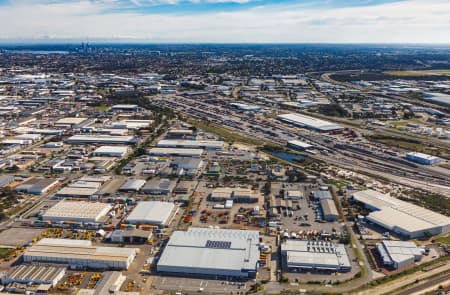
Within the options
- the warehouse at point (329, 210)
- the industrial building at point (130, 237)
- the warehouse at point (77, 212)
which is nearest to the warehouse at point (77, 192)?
the warehouse at point (77, 212)

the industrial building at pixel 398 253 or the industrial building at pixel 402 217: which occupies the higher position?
the industrial building at pixel 402 217

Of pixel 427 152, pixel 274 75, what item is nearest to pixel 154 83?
pixel 274 75

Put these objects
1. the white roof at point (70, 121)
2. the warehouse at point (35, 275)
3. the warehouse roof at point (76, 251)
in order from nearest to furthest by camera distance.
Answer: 1. the warehouse at point (35, 275)
2. the warehouse roof at point (76, 251)
3. the white roof at point (70, 121)

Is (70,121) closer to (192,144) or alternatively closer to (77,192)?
(192,144)

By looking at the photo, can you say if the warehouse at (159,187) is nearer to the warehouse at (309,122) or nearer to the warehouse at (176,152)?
the warehouse at (176,152)

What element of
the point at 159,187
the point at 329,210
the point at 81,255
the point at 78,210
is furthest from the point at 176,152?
the point at 81,255

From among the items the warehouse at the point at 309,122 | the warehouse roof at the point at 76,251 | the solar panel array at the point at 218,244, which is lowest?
the warehouse roof at the point at 76,251
